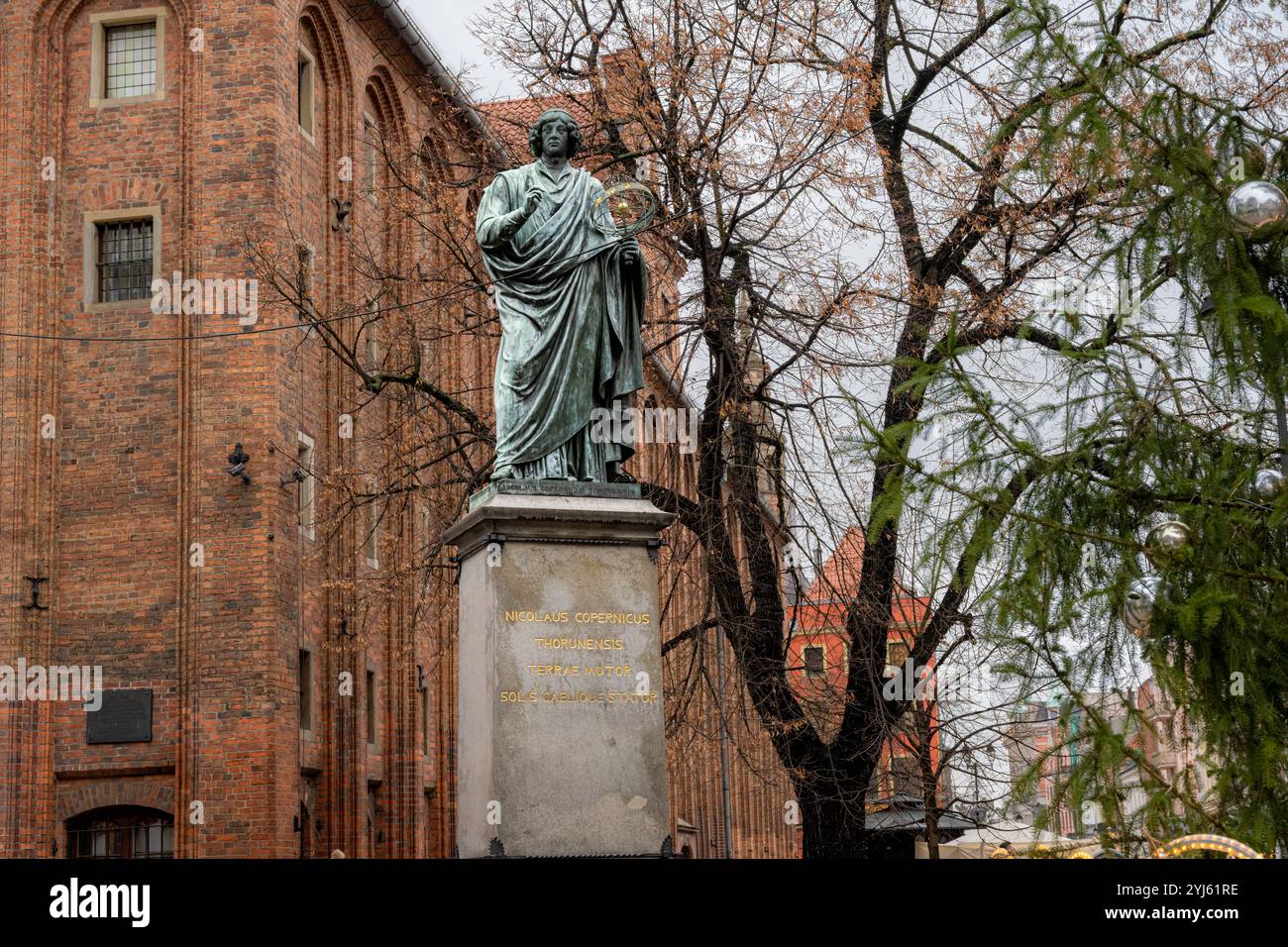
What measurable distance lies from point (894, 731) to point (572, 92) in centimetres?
772

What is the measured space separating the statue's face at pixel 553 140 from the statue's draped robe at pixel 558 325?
4.2 inches

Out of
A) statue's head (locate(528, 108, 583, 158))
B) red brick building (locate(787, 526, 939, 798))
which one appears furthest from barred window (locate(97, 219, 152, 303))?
statue's head (locate(528, 108, 583, 158))

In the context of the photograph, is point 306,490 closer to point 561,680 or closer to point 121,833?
point 121,833

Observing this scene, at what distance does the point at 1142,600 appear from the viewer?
789cm

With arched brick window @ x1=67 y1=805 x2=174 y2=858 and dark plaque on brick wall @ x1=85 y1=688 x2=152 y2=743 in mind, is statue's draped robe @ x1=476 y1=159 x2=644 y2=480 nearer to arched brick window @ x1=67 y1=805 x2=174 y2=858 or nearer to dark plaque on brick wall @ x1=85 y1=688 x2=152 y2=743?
dark plaque on brick wall @ x1=85 y1=688 x2=152 y2=743

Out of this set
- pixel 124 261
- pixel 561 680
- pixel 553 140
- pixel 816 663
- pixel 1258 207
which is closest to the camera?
pixel 1258 207

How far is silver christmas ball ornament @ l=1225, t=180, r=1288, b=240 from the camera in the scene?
7.81 metres

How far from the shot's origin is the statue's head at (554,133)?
1126 cm

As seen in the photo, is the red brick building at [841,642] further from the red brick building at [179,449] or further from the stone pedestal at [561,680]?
the stone pedestal at [561,680]

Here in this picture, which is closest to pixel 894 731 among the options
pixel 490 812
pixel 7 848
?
pixel 490 812

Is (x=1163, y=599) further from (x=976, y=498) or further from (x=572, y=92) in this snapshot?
(x=572, y=92)

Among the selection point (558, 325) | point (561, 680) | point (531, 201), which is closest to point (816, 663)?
point (558, 325)

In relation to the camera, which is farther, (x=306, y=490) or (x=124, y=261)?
(x=306, y=490)

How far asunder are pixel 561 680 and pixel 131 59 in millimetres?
18584
